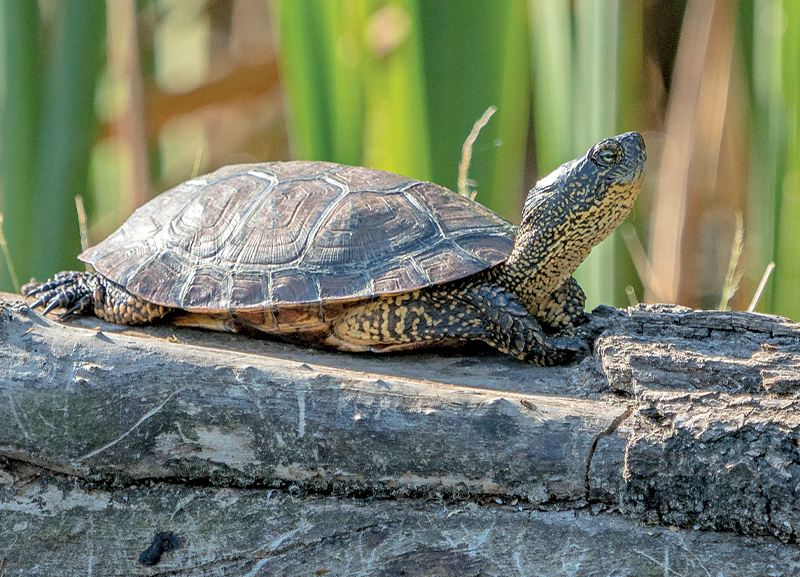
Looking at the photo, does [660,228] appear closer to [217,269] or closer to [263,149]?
[217,269]

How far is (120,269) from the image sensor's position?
216 centimetres

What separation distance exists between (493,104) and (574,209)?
87cm

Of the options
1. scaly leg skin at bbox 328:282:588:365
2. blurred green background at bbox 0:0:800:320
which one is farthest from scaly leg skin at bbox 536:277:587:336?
blurred green background at bbox 0:0:800:320

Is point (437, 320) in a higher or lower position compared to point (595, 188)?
lower

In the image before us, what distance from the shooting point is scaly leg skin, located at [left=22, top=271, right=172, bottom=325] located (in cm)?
215

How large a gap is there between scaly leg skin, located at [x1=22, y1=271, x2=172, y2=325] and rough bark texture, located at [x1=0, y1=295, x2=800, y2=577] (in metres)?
0.47

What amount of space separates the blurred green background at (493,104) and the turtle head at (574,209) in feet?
1.82

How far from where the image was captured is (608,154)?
5.78 feet

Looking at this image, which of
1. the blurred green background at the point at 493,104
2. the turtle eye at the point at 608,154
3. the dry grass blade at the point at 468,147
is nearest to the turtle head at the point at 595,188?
the turtle eye at the point at 608,154

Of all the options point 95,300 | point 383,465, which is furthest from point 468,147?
point 95,300

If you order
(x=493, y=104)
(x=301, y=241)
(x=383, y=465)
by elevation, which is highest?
(x=493, y=104)

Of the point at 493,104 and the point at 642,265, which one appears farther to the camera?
the point at 642,265

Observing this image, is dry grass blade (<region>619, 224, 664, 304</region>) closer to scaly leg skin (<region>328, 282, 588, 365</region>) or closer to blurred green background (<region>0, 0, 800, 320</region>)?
blurred green background (<region>0, 0, 800, 320</region>)

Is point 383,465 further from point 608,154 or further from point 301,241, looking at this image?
point 608,154
